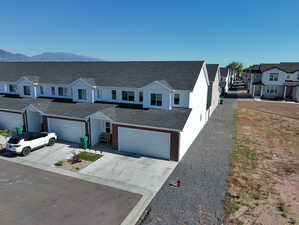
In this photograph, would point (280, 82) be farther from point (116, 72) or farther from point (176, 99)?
point (116, 72)

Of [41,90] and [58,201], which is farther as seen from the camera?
[41,90]

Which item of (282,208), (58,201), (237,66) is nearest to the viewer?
(282,208)

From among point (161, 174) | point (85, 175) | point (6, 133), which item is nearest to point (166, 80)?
point (161, 174)

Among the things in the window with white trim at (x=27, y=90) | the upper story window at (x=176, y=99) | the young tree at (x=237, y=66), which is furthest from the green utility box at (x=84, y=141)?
the young tree at (x=237, y=66)

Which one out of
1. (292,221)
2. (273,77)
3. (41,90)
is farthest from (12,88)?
(273,77)

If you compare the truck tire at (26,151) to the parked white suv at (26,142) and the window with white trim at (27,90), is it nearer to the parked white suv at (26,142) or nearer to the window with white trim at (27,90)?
the parked white suv at (26,142)

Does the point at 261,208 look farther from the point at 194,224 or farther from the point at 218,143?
the point at 218,143
